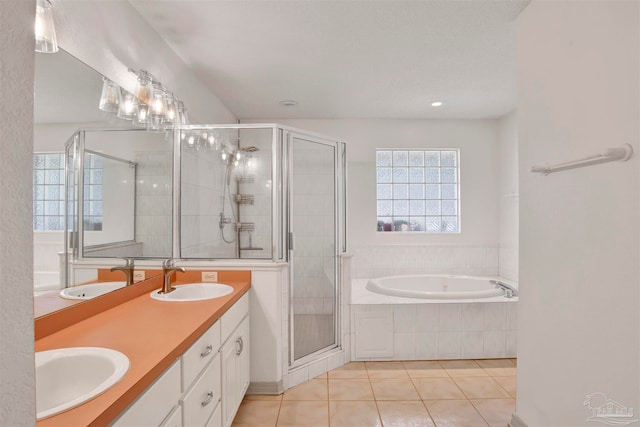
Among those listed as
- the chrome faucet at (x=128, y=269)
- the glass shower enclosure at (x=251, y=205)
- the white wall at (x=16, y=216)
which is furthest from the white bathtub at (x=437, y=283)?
the white wall at (x=16, y=216)

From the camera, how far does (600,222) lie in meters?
1.41

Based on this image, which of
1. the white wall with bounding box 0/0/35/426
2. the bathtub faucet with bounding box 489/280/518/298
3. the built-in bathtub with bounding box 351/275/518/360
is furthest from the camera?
the bathtub faucet with bounding box 489/280/518/298

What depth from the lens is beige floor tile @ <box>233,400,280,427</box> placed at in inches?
83.5

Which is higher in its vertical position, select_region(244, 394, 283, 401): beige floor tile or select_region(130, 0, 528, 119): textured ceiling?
select_region(130, 0, 528, 119): textured ceiling

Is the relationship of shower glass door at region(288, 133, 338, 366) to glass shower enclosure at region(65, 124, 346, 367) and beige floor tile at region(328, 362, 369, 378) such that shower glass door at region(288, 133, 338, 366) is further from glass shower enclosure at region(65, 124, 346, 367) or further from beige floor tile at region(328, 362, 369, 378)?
beige floor tile at region(328, 362, 369, 378)

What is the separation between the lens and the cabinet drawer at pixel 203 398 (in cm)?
130

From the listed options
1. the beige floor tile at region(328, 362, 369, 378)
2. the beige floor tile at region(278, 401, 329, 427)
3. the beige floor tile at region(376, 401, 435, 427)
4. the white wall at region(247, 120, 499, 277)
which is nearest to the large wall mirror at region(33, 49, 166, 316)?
the beige floor tile at region(278, 401, 329, 427)

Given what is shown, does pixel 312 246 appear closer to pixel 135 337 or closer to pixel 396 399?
pixel 396 399

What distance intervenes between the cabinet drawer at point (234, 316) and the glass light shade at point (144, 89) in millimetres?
1321

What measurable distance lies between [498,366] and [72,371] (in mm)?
3060

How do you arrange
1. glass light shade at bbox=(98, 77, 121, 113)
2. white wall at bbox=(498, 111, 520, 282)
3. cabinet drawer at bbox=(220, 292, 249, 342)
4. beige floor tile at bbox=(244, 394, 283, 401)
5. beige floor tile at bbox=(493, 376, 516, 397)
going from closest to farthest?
glass light shade at bbox=(98, 77, 121, 113) < cabinet drawer at bbox=(220, 292, 249, 342) < beige floor tile at bbox=(244, 394, 283, 401) < beige floor tile at bbox=(493, 376, 516, 397) < white wall at bbox=(498, 111, 520, 282)

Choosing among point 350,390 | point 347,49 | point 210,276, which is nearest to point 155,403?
point 210,276

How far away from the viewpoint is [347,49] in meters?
2.38

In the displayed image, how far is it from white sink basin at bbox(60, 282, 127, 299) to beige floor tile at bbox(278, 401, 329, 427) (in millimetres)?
1298
